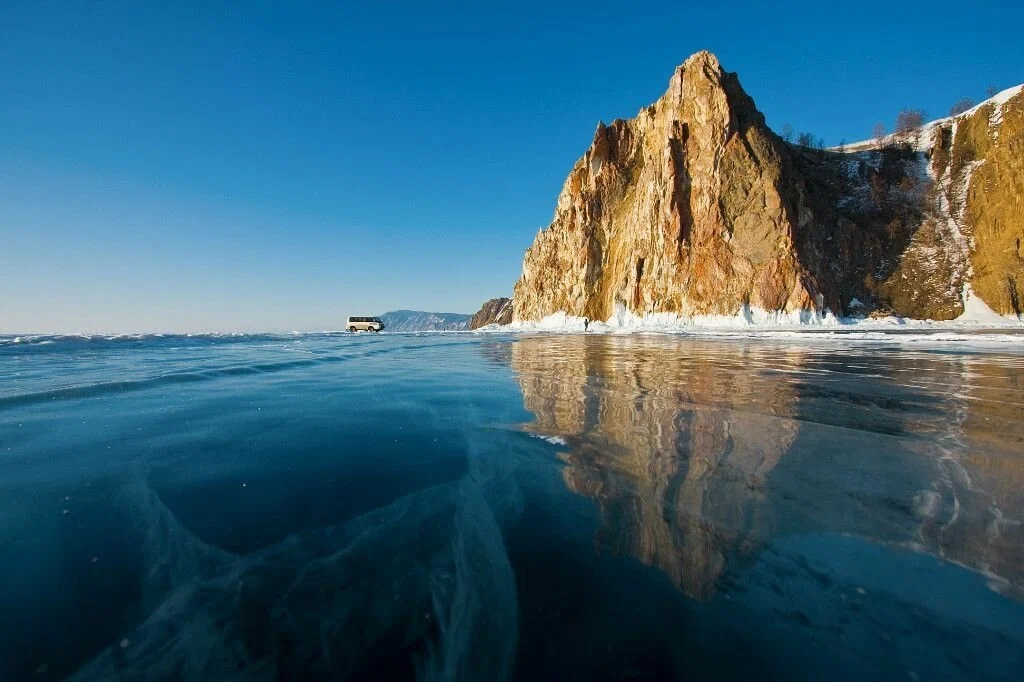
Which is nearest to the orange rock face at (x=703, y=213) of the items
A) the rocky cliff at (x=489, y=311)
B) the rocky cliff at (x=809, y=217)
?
the rocky cliff at (x=809, y=217)

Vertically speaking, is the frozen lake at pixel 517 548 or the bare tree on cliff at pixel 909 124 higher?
the bare tree on cliff at pixel 909 124

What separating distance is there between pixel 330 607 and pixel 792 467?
3.85m

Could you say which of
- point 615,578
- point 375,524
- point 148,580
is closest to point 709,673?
point 615,578

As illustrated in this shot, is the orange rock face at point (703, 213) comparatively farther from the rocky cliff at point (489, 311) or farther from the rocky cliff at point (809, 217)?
the rocky cliff at point (489, 311)

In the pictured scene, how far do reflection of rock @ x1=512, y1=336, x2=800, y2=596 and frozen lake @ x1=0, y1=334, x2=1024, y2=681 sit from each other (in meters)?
0.03

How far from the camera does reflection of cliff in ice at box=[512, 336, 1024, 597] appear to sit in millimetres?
2545

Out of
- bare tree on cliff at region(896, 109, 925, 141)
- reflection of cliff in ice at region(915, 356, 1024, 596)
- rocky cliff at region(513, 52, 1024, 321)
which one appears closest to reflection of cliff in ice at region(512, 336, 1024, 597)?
reflection of cliff in ice at region(915, 356, 1024, 596)

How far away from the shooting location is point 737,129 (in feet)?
162

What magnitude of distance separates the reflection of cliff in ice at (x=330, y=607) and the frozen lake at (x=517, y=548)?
0.01m

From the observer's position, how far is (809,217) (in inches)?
1933

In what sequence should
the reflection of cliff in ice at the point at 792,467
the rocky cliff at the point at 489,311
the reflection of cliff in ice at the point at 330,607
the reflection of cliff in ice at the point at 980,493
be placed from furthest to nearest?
the rocky cliff at the point at 489,311
the reflection of cliff in ice at the point at 792,467
the reflection of cliff in ice at the point at 980,493
the reflection of cliff in ice at the point at 330,607

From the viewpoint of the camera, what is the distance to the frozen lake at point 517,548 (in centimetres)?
176

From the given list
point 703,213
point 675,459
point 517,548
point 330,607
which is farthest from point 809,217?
point 330,607

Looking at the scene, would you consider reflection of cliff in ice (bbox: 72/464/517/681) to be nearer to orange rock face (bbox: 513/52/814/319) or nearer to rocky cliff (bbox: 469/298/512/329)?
orange rock face (bbox: 513/52/814/319)
